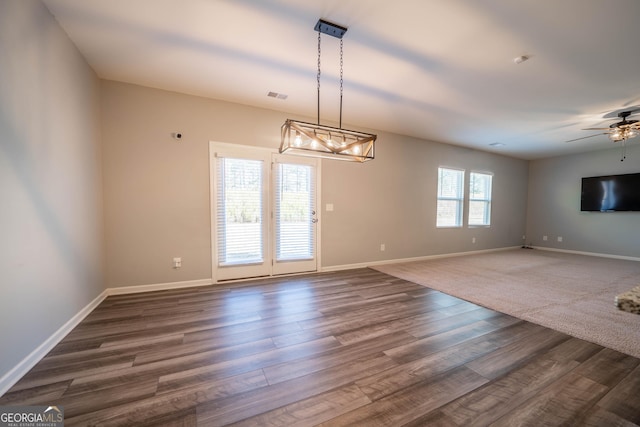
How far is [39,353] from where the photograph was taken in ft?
6.05

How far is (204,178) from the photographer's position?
3576 millimetres

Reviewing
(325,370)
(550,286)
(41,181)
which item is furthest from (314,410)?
(550,286)

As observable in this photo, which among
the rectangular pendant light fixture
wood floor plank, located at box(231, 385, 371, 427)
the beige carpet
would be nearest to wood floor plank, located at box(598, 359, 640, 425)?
the beige carpet

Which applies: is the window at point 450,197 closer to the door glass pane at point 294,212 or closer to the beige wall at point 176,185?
the beige wall at point 176,185

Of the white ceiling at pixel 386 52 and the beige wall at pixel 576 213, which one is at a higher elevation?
the white ceiling at pixel 386 52

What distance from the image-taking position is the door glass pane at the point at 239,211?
369 centimetres

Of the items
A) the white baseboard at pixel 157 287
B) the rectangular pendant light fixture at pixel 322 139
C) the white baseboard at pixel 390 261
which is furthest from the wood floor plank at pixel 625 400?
the white baseboard at pixel 157 287

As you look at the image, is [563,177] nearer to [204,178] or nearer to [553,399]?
[553,399]

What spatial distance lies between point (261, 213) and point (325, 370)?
2.63 m

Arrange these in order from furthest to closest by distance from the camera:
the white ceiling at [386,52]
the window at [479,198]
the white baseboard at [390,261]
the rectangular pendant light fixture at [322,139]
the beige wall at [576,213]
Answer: the window at [479,198]
the beige wall at [576,213]
the white baseboard at [390,261]
the rectangular pendant light fixture at [322,139]
the white ceiling at [386,52]

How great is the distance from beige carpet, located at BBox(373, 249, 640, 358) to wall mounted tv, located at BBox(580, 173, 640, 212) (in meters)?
1.30

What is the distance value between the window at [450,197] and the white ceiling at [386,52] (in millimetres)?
2117

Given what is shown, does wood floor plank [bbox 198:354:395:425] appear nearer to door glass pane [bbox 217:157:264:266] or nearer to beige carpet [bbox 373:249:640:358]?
beige carpet [bbox 373:249:640:358]

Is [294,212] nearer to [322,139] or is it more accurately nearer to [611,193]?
[322,139]
